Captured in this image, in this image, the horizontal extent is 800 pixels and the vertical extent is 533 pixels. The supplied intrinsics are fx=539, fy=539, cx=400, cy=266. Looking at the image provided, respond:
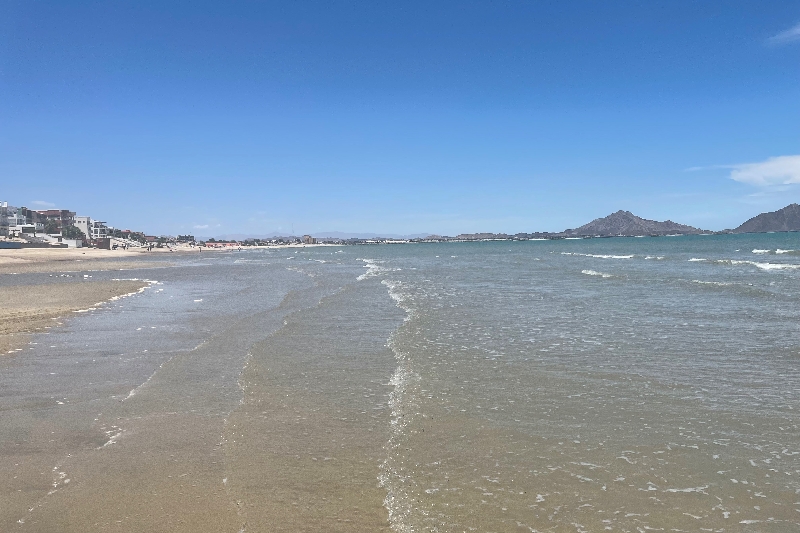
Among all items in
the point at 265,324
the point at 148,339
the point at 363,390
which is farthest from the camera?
the point at 265,324

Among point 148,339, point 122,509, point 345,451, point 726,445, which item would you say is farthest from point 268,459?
point 148,339

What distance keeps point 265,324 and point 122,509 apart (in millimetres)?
11046

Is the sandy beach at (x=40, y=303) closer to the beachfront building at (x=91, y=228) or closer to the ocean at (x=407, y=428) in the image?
the ocean at (x=407, y=428)

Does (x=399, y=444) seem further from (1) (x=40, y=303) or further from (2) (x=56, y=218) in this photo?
(2) (x=56, y=218)

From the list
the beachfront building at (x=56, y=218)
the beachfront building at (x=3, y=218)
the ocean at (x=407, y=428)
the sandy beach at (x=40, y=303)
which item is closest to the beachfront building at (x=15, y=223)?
the beachfront building at (x=3, y=218)

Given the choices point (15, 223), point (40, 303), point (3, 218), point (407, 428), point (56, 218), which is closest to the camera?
point (407, 428)

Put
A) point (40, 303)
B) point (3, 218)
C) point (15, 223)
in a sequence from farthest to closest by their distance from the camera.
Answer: point (15, 223), point (3, 218), point (40, 303)

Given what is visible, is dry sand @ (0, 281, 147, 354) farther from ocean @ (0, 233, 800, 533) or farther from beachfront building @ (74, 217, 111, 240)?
beachfront building @ (74, 217, 111, 240)

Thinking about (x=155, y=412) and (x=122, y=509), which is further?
(x=155, y=412)

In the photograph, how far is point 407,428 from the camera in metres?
7.20

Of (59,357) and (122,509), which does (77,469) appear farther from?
(59,357)

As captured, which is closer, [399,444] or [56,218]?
[399,444]

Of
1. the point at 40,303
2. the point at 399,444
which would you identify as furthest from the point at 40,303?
the point at 399,444

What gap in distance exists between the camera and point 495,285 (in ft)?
91.2
